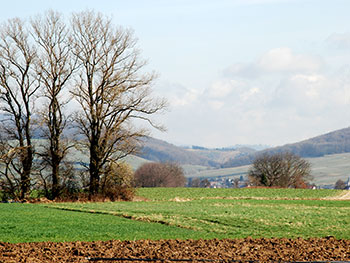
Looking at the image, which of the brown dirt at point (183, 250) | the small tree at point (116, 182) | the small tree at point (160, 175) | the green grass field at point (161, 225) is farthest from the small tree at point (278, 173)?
the brown dirt at point (183, 250)

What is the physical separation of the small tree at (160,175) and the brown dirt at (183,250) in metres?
116

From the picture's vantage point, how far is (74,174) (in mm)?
46938

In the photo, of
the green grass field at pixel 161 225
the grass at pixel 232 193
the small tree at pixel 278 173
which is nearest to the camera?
the green grass field at pixel 161 225

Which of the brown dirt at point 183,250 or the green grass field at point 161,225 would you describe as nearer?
the brown dirt at point 183,250

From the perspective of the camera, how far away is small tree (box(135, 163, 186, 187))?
139 meters

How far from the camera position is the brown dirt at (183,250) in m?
15.6

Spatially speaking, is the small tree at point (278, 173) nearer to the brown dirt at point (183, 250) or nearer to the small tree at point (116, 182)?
the small tree at point (116, 182)

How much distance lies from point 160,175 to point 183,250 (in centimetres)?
12443

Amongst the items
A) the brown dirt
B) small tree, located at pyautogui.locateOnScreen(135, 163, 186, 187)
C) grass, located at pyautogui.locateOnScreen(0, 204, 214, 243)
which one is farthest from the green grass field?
small tree, located at pyautogui.locateOnScreen(135, 163, 186, 187)

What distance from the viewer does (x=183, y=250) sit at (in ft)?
56.1

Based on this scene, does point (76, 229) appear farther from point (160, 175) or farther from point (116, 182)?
point (160, 175)

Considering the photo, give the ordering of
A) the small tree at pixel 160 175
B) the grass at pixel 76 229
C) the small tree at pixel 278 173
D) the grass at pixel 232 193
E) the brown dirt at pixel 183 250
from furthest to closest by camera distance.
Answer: the small tree at pixel 160 175 → the small tree at pixel 278 173 → the grass at pixel 232 193 → the grass at pixel 76 229 → the brown dirt at pixel 183 250

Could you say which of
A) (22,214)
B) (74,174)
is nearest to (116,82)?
(74,174)

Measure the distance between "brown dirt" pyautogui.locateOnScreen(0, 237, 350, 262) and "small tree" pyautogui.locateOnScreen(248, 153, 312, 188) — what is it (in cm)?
8231
